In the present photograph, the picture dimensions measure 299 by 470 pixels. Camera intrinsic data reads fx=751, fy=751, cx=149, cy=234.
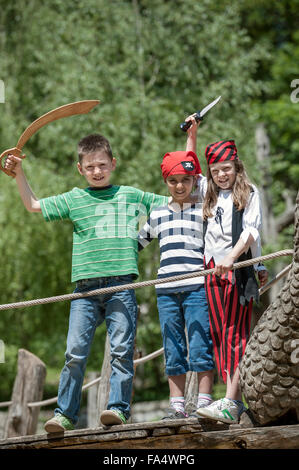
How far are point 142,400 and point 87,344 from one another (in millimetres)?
10307

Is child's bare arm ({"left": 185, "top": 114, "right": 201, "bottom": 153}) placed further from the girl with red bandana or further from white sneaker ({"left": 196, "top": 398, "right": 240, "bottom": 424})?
white sneaker ({"left": 196, "top": 398, "right": 240, "bottom": 424})

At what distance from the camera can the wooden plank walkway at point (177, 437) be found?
3568mm

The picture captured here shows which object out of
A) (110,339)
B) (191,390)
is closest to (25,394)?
(191,390)

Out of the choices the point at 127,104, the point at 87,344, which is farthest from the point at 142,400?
the point at 87,344

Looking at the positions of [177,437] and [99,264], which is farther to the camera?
[99,264]

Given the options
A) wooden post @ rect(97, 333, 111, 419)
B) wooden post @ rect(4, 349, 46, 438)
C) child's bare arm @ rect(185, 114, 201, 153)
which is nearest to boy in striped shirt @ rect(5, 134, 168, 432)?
child's bare arm @ rect(185, 114, 201, 153)

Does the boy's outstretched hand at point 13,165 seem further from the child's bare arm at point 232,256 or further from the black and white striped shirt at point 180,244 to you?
the child's bare arm at point 232,256

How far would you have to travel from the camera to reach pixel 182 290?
4172 mm

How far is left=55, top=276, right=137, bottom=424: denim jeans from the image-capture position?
4.18 metres

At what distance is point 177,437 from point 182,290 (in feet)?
2.66

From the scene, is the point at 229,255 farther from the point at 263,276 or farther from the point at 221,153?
the point at 221,153

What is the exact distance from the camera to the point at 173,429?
377cm

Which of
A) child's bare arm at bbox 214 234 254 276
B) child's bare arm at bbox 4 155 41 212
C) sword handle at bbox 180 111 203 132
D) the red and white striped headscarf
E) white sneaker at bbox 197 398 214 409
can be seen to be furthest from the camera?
sword handle at bbox 180 111 203 132

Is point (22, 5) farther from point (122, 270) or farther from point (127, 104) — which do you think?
A: point (122, 270)
